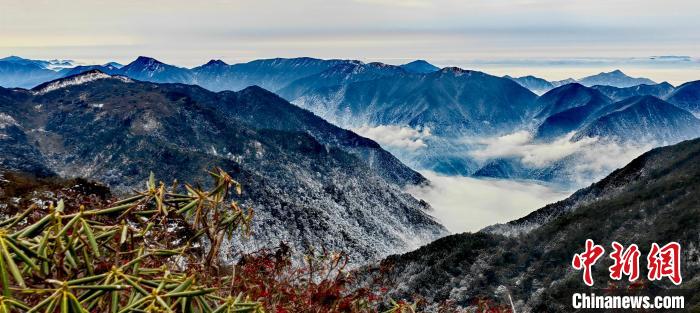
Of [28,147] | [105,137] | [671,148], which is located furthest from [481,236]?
[28,147]

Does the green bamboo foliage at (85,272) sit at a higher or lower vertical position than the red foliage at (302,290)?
higher

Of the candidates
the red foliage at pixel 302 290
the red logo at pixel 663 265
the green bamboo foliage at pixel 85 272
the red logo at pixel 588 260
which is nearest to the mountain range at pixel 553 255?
the red logo at pixel 663 265

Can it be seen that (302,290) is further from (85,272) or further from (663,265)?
(663,265)

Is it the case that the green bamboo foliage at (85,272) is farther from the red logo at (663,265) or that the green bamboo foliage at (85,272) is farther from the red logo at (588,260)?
the red logo at (663,265)

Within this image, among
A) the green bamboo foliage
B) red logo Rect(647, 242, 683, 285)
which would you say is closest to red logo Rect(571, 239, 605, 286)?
red logo Rect(647, 242, 683, 285)

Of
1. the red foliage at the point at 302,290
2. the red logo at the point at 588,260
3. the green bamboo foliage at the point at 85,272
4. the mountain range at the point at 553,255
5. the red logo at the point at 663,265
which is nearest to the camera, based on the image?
the green bamboo foliage at the point at 85,272

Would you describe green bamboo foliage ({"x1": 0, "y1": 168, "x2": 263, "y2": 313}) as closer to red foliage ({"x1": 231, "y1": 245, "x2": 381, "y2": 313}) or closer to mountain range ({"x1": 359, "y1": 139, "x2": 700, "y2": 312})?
red foliage ({"x1": 231, "y1": 245, "x2": 381, "y2": 313})

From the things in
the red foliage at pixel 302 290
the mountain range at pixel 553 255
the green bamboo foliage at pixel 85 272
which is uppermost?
the green bamboo foliage at pixel 85 272

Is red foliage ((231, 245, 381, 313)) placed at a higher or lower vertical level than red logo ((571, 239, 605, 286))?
higher

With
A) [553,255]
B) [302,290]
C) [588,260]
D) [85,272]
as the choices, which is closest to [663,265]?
[588,260]
